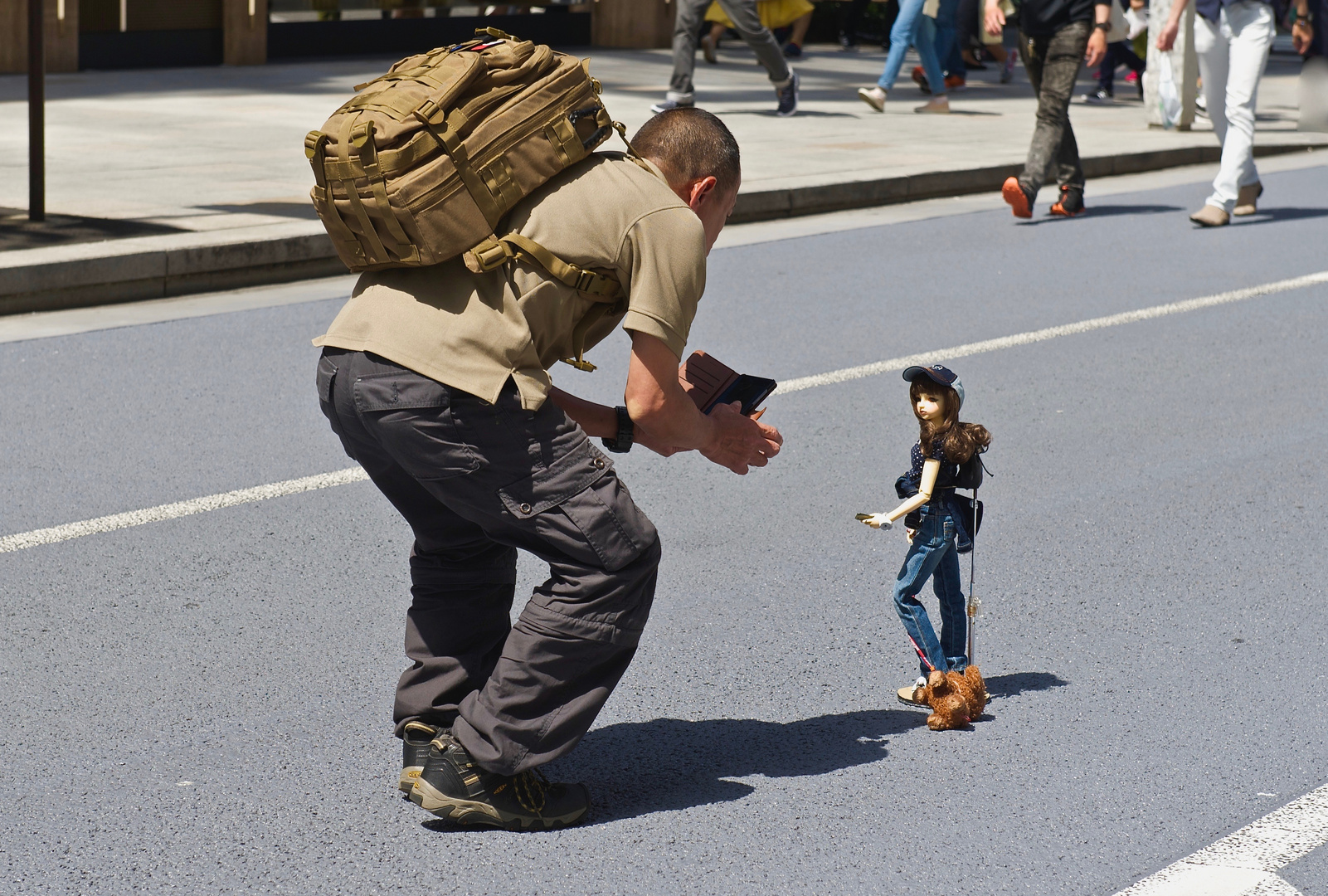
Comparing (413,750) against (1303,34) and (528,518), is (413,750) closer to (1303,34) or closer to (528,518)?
(528,518)

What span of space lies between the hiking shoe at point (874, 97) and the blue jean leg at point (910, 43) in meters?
0.07

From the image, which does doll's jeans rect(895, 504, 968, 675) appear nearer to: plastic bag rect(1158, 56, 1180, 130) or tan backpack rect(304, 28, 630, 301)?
tan backpack rect(304, 28, 630, 301)

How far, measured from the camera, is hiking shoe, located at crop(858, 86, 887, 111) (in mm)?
16609

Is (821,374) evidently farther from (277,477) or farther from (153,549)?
(153,549)

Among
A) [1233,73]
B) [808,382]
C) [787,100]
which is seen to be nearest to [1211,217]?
[1233,73]

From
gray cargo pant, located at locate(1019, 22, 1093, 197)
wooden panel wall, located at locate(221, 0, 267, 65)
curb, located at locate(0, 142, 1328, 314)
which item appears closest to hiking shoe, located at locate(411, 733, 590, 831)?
curb, located at locate(0, 142, 1328, 314)

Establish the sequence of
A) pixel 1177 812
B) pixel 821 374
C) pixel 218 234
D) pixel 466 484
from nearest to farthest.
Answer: pixel 466 484, pixel 1177 812, pixel 821 374, pixel 218 234

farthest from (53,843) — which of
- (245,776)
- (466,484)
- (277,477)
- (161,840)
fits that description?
(277,477)

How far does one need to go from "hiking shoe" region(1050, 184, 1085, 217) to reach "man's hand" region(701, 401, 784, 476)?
834cm

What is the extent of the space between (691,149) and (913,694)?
1.36 m

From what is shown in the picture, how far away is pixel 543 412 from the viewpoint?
3.14 m

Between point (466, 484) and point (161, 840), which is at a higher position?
point (466, 484)

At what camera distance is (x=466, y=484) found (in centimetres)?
312

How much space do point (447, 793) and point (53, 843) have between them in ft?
2.30
